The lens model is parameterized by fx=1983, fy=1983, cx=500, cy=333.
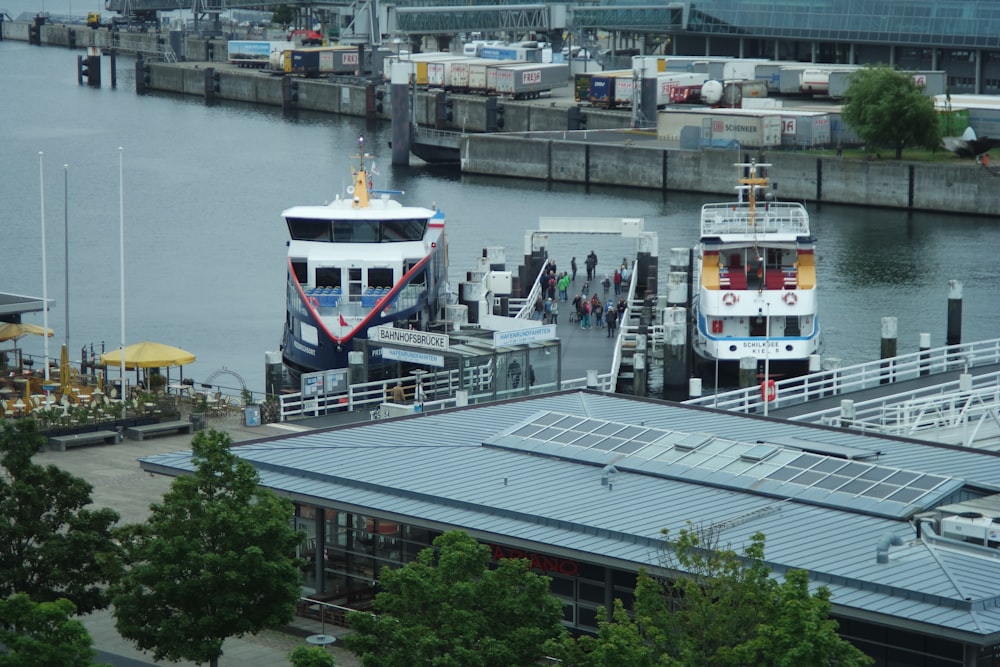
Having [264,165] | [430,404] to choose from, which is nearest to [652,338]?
[430,404]

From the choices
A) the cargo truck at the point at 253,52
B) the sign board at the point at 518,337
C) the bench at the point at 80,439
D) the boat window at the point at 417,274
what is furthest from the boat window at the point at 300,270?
the cargo truck at the point at 253,52

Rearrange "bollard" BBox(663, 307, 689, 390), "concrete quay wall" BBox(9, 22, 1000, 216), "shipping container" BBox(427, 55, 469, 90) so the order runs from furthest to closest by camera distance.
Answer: "shipping container" BBox(427, 55, 469, 90) < "concrete quay wall" BBox(9, 22, 1000, 216) < "bollard" BBox(663, 307, 689, 390)

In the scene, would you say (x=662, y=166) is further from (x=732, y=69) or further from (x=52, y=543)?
(x=52, y=543)

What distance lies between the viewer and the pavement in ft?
106

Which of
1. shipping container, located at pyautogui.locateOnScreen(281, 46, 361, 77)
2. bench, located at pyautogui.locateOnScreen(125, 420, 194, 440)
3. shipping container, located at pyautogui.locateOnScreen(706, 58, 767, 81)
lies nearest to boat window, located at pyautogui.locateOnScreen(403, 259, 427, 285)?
bench, located at pyautogui.locateOnScreen(125, 420, 194, 440)

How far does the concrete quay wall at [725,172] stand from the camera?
108 meters

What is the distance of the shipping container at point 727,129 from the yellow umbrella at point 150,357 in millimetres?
70711

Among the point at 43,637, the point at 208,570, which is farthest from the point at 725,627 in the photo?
the point at 43,637

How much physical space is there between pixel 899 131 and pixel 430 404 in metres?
70.4

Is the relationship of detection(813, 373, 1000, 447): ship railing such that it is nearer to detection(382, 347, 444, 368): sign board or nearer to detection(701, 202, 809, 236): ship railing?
detection(382, 347, 444, 368): sign board

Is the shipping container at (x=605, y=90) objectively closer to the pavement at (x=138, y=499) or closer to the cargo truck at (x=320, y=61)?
the cargo truck at (x=320, y=61)

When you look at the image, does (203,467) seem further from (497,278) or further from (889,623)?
(497,278)

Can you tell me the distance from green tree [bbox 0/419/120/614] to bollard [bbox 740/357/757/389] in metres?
32.1

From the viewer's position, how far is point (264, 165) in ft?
425
